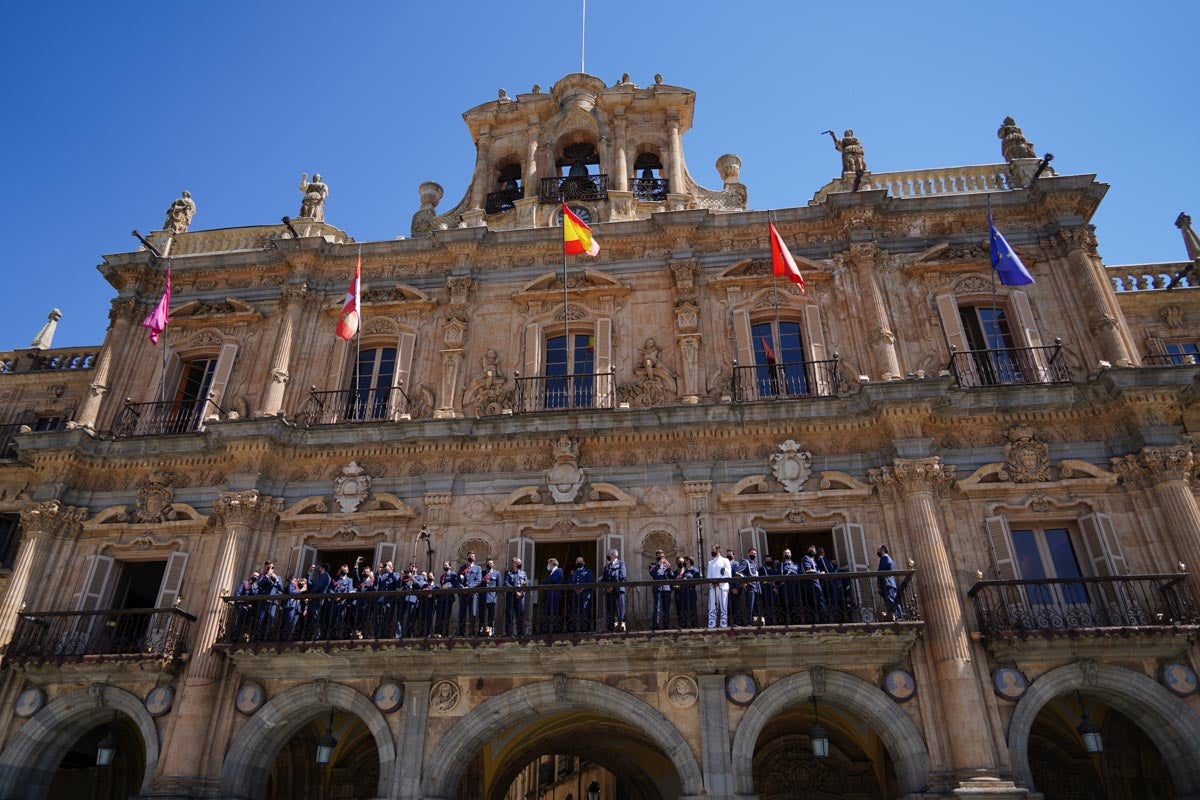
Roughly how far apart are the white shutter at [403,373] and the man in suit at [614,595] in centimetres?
595

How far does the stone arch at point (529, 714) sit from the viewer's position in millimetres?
12750

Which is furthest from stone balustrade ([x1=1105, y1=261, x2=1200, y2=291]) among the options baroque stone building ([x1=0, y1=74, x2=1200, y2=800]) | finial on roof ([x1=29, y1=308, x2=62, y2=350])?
finial on roof ([x1=29, y1=308, x2=62, y2=350])

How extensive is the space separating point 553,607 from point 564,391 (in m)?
5.19

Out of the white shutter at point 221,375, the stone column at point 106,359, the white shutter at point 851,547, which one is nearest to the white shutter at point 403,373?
the white shutter at point 221,375

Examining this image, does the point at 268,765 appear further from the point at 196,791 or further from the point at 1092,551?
the point at 1092,551

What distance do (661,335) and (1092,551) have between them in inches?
357

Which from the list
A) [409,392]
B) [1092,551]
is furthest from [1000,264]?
[409,392]

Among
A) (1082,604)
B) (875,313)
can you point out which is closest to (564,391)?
(875,313)

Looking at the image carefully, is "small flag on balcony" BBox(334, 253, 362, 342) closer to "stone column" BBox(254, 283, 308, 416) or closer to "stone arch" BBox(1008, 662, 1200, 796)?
"stone column" BBox(254, 283, 308, 416)

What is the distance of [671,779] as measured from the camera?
17.0 meters

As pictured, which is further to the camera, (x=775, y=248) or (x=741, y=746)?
(x=775, y=248)

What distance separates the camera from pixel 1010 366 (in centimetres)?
1625

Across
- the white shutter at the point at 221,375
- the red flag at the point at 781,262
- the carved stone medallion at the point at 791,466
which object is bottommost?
the carved stone medallion at the point at 791,466

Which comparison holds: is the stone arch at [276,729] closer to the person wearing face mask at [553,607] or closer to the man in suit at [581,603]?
the person wearing face mask at [553,607]
